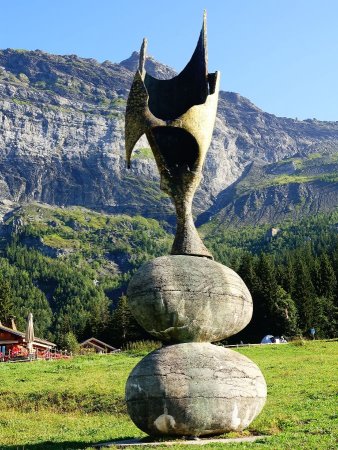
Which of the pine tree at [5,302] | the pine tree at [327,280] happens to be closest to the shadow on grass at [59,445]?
the pine tree at [327,280]

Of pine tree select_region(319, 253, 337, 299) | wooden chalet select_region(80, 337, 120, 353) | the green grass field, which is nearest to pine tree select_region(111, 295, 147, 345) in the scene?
wooden chalet select_region(80, 337, 120, 353)

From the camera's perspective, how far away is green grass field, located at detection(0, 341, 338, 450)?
15.8 m

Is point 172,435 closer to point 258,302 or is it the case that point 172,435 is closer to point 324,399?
point 324,399

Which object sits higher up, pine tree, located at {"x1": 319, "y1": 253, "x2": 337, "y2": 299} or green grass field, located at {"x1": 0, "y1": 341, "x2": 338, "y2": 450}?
pine tree, located at {"x1": 319, "y1": 253, "x2": 337, "y2": 299}

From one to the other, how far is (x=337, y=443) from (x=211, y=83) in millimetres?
10598

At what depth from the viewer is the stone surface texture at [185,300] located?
1575cm

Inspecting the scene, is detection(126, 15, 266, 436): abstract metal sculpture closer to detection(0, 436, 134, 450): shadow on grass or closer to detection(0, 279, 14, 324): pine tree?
detection(0, 436, 134, 450): shadow on grass

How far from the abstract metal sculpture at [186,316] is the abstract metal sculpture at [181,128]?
3cm

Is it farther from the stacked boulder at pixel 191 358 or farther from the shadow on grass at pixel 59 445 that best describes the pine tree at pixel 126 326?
the stacked boulder at pixel 191 358

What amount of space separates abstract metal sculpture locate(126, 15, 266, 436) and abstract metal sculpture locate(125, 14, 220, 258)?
27 millimetres

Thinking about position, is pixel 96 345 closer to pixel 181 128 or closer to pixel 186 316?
pixel 181 128

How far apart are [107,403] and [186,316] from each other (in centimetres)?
1157

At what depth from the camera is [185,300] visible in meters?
15.7

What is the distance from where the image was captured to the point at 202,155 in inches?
739
